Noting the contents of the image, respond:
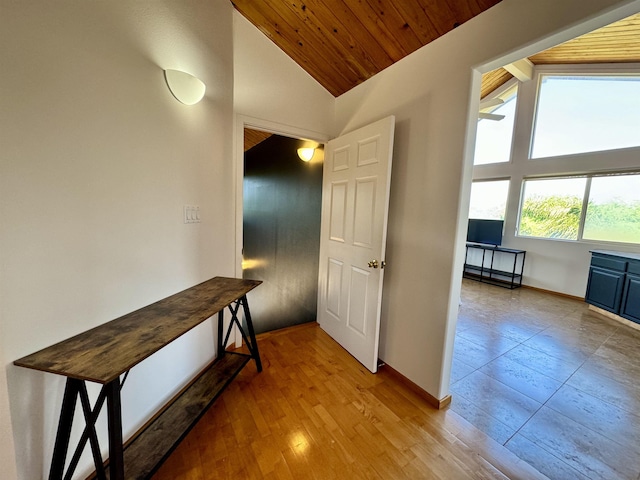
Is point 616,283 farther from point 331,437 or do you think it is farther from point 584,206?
point 331,437

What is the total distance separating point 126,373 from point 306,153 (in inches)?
101

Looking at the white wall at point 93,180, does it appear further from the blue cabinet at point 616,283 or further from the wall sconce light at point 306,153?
the blue cabinet at point 616,283

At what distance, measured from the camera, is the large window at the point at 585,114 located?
142 inches

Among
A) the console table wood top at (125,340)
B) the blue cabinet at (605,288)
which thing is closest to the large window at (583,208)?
the blue cabinet at (605,288)

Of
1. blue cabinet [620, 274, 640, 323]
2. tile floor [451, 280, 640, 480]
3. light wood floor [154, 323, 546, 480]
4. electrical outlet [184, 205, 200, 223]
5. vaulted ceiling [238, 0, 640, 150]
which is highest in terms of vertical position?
vaulted ceiling [238, 0, 640, 150]

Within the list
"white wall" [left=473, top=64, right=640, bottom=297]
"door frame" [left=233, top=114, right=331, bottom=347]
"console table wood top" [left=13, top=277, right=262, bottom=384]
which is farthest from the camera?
"white wall" [left=473, top=64, right=640, bottom=297]

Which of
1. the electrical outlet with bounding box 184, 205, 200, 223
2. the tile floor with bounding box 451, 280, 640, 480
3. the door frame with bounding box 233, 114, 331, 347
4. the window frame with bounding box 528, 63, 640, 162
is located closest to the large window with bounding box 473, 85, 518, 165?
the window frame with bounding box 528, 63, 640, 162

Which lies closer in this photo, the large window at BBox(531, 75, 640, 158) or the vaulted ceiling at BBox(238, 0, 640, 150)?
the vaulted ceiling at BBox(238, 0, 640, 150)

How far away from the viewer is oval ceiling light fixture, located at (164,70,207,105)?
1.41 metres

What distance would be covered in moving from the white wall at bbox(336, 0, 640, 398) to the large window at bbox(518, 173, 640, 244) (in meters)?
4.16

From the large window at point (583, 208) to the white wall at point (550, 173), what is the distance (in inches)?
5.1

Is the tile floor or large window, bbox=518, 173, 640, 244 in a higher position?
large window, bbox=518, 173, 640, 244

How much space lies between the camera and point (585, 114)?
3963 mm

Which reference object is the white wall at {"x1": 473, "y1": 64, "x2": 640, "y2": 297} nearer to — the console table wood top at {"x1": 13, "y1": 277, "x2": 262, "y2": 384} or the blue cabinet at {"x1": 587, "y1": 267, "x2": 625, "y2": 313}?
the blue cabinet at {"x1": 587, "y1": 267, "x2": 625, "y2": 313}
